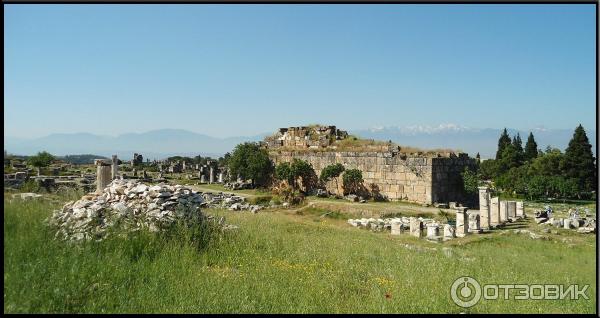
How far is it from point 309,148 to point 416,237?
17.7 m

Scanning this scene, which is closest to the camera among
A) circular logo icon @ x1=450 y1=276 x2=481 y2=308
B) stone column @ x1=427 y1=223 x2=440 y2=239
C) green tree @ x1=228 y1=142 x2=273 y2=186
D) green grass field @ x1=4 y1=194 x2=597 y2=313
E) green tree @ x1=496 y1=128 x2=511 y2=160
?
green grass field @ x1=4 y1=194 x2=597 y2=313

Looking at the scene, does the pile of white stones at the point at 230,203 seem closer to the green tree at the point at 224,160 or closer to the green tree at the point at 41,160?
the green tree at the point at 41,160

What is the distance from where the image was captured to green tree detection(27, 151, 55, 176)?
28428 mm

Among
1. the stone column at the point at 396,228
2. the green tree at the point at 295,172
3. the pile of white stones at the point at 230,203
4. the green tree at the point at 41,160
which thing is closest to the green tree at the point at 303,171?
the green tree at the point at 295,172

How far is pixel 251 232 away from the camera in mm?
10867

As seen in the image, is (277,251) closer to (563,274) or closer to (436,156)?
(563,274)

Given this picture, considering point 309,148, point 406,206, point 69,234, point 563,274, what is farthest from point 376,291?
point 309,148

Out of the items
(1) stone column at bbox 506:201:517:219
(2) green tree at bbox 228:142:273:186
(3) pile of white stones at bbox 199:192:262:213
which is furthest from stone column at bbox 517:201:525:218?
(2) green tree at bbox 228:142:273:186

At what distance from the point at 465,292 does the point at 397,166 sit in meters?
19.6

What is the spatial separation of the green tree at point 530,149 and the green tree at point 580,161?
807 centimetres

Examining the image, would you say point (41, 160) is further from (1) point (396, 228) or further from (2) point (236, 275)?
(2) point (236, 275)

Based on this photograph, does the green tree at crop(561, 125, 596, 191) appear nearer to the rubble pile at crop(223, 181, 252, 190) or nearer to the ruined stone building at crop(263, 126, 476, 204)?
the ruined stone building at crop(263, 126, 476, 204)

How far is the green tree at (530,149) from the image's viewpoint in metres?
38.0

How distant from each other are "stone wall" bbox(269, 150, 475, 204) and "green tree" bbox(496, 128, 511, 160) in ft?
44.8
